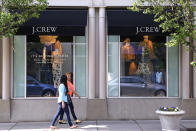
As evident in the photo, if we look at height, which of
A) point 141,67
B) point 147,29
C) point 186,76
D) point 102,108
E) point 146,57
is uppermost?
point 147,29

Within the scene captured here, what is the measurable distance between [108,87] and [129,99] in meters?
0.95

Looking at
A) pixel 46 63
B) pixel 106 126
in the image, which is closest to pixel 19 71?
pixel 46 63

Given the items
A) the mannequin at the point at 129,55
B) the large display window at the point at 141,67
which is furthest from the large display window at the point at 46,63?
the mannequin at the point at 129,55

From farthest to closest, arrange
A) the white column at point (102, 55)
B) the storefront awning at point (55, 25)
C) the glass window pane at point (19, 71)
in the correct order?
the glass window pane at point (19, 71)
the white column at point (102, 55)
the storefront awning at point (55, 25)

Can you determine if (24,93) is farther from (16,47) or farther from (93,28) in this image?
(93,28)

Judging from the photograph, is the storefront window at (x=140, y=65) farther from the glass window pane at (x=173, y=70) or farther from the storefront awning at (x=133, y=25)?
the storefront awning at (x=133, y=25)

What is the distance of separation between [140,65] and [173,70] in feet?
4.35

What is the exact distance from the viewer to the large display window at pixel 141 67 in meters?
12.2

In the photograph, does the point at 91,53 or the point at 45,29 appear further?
the point at 91,53

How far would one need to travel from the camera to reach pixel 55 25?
11.6m

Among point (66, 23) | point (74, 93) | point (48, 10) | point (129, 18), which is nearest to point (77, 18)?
point (66, 23)

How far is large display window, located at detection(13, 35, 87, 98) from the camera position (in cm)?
1205

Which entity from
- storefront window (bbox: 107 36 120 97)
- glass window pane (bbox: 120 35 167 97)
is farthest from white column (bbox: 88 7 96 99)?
glass window pane (bbox: 120 35 167 97)

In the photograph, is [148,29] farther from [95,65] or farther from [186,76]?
[95,65]
